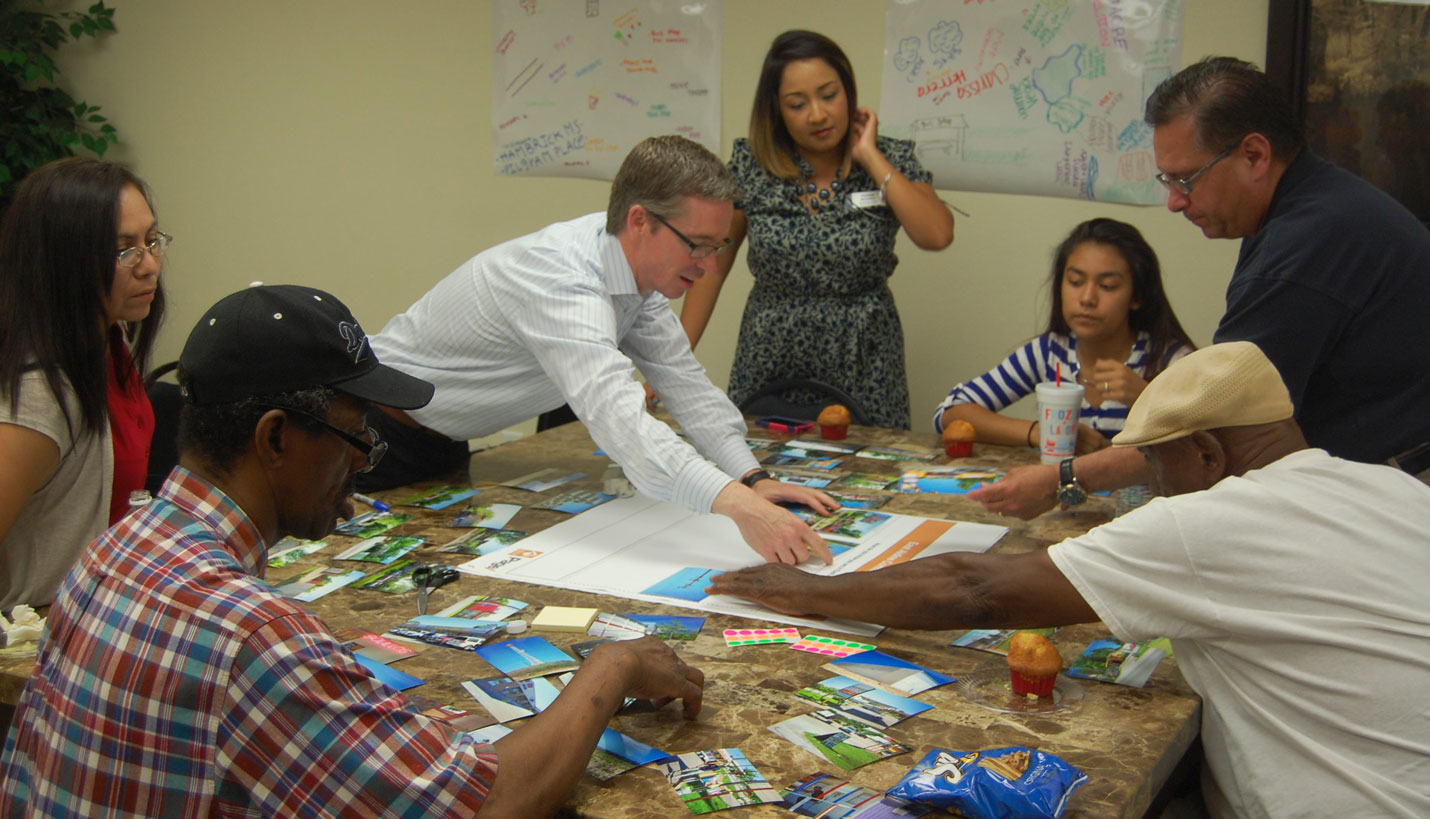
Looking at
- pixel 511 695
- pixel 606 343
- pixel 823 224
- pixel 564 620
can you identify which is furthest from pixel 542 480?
pixel 823 224

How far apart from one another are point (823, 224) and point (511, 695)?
213 centimetres

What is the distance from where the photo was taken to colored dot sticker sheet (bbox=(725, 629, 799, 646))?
1.70 meters

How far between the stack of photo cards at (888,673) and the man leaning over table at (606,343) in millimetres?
485

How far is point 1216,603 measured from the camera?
4.74 feet

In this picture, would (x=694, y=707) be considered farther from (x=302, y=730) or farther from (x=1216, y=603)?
(x=1216, y=603)

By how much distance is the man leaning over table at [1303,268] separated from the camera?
2.03 metres

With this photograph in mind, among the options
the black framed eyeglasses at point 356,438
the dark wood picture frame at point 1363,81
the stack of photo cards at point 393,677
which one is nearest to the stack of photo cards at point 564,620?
the stack of photo cards at point 393,677

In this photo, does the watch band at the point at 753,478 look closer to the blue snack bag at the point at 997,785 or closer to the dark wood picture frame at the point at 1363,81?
the blue snack bag at the point at 997,785

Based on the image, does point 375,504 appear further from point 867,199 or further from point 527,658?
point 867,199

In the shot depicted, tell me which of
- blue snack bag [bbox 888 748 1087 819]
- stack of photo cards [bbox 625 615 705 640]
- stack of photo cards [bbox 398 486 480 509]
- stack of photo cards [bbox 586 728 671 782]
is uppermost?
blue snack bag [bbox 888 748 1087 819]

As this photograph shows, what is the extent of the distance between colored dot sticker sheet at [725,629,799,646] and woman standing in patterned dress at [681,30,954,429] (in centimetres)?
171

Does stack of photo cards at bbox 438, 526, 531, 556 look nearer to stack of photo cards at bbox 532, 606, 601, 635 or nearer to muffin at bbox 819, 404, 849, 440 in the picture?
stack of photo cards at bbox 532, 606, 601, 635

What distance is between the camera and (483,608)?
181 cm

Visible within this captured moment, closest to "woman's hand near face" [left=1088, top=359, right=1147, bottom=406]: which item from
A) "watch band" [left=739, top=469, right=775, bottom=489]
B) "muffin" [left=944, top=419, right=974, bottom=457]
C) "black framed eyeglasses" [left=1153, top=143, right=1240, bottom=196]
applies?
"muffin" [left=944, top=419, right=974, bottom=457]
